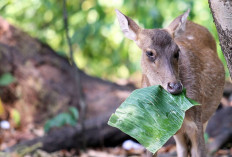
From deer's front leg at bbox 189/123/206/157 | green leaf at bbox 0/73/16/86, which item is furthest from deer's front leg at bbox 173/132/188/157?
green leaf at bbox 0/73/16/86

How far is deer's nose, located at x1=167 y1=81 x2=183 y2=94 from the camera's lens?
4.26 m

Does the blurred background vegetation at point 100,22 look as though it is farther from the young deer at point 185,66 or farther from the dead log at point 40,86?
the young deer at point 185,66

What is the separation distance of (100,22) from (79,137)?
2663 mm

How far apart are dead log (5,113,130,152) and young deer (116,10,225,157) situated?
6.37 feet

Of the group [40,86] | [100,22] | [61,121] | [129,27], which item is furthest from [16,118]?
[129,27]

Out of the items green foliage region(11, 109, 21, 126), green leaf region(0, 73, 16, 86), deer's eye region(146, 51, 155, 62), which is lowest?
green foliage region(11, 109, 21, 126)

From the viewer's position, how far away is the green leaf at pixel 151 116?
143 inches

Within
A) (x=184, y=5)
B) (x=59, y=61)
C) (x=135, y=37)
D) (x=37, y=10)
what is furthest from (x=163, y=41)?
(x=37, y=10)

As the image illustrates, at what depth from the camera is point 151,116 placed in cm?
379

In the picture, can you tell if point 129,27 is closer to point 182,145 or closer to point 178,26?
point 178,26

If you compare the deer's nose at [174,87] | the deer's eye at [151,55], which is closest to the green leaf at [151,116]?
the deer's nose at [174,87]

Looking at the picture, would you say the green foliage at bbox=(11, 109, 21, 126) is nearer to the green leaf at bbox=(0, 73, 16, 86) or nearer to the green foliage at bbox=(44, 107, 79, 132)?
the green leaf at bbox=(0, 73, 16, 86)

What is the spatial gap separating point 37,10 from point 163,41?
6.35 meters

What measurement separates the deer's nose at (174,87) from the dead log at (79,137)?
3235 mm
